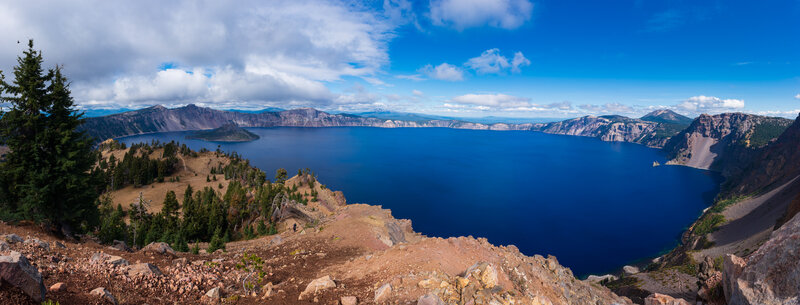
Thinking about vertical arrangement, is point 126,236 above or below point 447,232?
above

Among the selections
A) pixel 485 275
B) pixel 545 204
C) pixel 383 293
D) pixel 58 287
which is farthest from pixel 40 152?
pixel 545 204

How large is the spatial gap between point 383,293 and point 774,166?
21643cm

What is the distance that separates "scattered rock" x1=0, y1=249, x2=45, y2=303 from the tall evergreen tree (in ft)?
54.7

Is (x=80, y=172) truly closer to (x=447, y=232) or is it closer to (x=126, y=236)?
(x=126, y=236)

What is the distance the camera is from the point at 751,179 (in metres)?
149

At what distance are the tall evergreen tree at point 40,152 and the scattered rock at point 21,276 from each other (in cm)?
1666

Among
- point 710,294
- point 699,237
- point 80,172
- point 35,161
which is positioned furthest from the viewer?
point 699,237

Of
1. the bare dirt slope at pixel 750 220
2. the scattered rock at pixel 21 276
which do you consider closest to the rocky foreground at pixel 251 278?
the scattered rock at pixel 21 276

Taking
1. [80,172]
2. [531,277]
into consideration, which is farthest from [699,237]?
[80,172]

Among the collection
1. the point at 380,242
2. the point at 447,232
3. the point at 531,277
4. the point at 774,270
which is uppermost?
the point at 774,270

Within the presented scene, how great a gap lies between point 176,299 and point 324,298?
5.64 meters

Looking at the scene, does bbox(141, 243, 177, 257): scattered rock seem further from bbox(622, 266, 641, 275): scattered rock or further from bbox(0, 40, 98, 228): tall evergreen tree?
bbox(622, 266, 641, 275): scattered rock

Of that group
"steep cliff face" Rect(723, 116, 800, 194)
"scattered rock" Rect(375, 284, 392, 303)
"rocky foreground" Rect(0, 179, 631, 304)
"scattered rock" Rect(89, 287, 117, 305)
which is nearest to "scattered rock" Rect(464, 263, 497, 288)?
"rocky foreground" Rect(0, 179, 631, 304)

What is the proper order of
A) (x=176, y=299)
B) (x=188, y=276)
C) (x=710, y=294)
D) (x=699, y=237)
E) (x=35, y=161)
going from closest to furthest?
(x=176, y=299), (x=188, y=276), (x=710, y=294), (x=35, y=161), (x=699, y=237)
